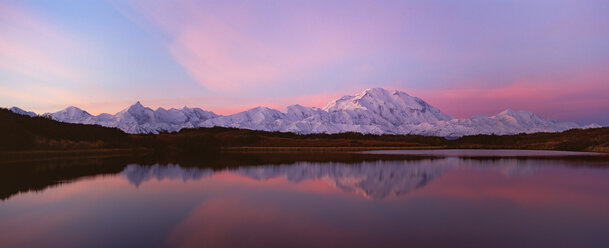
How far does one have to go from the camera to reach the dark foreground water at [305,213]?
14.1 meters

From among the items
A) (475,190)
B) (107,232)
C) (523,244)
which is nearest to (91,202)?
(107,232)

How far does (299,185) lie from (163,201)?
1147 cm

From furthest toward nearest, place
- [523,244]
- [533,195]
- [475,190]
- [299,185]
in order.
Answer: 1. [299,185]
2. [475,190]
3. [533,195]
4. [523,244]

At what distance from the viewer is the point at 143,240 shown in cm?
1401

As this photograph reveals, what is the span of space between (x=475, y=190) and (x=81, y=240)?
83.8ft

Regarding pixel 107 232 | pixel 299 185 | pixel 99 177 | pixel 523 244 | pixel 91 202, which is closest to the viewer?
pixel 523 244

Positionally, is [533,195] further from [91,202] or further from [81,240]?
[91,202]

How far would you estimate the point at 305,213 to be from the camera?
63.1 feet

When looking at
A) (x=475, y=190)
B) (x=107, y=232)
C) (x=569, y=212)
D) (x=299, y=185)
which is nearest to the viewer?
(x=107, y=232)

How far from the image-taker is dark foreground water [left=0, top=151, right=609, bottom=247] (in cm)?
1413

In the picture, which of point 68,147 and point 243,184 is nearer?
point 243,184

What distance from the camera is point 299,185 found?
30.2 meters

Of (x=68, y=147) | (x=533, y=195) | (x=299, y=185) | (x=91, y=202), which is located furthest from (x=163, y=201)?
(x=68, y=147)

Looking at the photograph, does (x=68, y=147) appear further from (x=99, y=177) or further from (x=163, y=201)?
(x=163, y=201)
